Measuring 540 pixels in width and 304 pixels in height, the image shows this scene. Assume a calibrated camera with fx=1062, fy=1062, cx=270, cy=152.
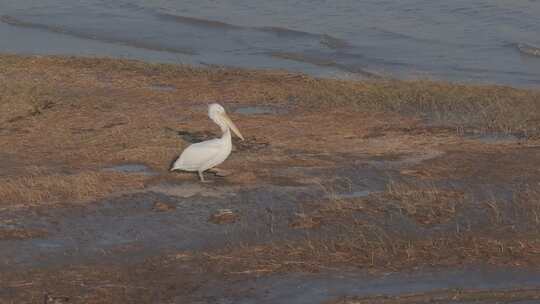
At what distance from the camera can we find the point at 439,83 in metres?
18.8

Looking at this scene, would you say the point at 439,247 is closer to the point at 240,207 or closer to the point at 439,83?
the point at 240,207

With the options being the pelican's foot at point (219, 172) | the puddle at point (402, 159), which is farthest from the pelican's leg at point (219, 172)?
the puddle at point (402, 159)

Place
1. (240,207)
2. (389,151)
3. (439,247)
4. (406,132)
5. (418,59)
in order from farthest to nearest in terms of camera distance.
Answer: (418,59) < (406,132) < (389,151) < (240,207) < (439,247)

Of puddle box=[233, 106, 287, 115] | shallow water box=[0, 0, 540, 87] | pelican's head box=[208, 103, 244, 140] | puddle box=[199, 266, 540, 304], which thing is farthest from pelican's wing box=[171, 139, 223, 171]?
shallow water box=[0, 0, 540, 87]

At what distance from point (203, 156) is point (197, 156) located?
78 millimetres

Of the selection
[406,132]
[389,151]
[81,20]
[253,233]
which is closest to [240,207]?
[253,233]

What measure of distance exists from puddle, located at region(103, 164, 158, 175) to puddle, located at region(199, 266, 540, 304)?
13.1 feet

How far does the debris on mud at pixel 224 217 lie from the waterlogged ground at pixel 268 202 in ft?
0.09

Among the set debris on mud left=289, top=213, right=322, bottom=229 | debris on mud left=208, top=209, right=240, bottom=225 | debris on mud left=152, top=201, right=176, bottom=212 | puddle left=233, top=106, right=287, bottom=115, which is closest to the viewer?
debris on mud left=289, top=213, right=322, bottom=229

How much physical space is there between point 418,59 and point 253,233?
14.5 meters

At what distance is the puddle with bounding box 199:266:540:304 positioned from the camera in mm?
8844

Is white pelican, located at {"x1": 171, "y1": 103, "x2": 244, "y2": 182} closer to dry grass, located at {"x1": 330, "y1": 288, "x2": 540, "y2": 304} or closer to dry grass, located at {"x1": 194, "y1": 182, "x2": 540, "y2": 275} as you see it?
dry grass, located at {"x1": 194, "y1": 182, "x2": 540, "y2": 275}

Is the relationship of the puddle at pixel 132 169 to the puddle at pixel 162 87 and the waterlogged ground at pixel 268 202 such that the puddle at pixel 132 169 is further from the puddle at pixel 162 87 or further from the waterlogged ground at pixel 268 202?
the puddle at pixel 162 87

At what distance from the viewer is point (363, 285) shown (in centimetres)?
909
